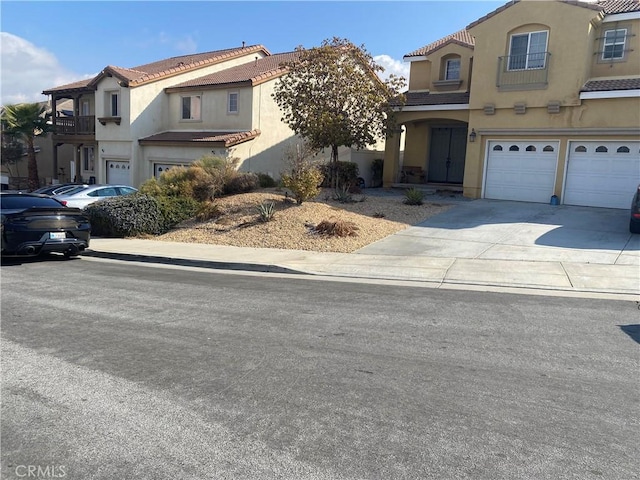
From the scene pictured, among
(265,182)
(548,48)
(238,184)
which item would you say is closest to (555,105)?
(548,48)

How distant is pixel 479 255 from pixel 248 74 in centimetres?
→ 1800

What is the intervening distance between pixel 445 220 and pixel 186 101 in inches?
678

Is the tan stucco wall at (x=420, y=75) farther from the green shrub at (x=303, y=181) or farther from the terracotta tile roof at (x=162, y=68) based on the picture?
the green shrub at (x=303, y=181)

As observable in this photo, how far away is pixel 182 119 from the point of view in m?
26.9

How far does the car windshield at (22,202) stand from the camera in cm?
1109

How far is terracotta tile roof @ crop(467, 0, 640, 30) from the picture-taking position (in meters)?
17.7

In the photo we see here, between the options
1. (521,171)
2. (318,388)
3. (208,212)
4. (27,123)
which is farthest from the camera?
(27,123)

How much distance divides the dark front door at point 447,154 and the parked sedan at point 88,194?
1447 centimetres

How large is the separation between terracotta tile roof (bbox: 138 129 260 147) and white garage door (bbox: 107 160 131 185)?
2.23m

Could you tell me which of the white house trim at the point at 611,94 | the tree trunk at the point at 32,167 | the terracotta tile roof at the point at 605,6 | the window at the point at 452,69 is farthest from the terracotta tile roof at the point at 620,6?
the tree trunk at the point at 32,167

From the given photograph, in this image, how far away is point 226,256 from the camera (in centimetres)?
1189

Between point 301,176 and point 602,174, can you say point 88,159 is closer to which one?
point 301,176

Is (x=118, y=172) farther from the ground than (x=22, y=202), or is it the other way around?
(x=118, y=172)

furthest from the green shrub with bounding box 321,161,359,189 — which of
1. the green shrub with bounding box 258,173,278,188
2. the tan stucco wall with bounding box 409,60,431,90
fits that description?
the tan stucco wall with bounding box 409,60,431,90
